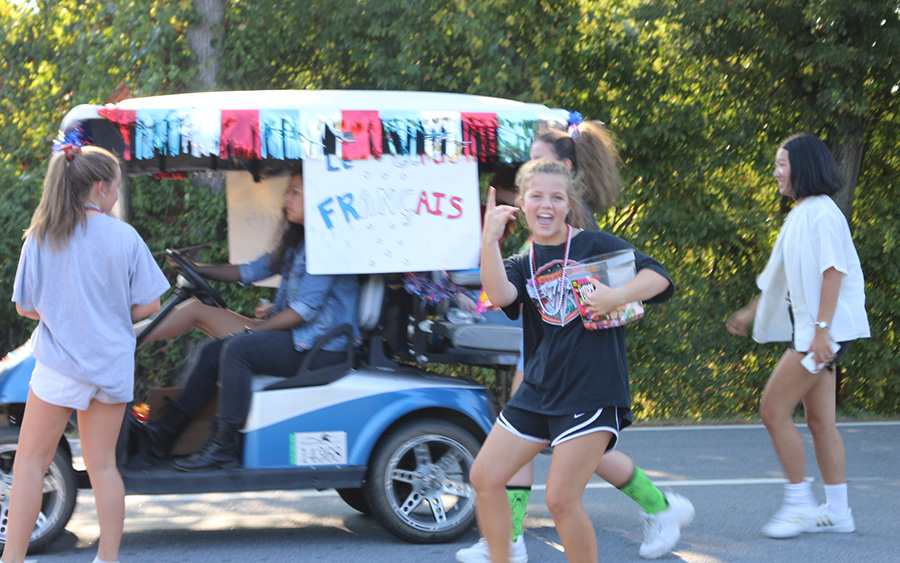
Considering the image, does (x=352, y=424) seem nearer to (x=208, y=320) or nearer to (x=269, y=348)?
(x=269, y=348)

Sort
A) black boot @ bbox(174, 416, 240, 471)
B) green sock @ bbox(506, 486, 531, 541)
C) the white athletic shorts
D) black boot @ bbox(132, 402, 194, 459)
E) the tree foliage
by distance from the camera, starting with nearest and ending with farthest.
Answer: the white athletic shorts → green sock @ bbox(506, 486, 531, 541) → black boot @ bbox(174, 416, 240, 471) → black boot @ bbox(132, 402, 194, 459) → the tree foliage

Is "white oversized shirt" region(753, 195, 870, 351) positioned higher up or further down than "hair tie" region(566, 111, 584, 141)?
further down

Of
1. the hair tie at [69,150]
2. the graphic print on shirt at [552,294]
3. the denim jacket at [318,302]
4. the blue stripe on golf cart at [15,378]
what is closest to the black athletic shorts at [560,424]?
the graphic print on shirt at [552,294]

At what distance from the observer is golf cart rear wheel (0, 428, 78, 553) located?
4348mm

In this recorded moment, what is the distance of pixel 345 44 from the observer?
1046 centimetres

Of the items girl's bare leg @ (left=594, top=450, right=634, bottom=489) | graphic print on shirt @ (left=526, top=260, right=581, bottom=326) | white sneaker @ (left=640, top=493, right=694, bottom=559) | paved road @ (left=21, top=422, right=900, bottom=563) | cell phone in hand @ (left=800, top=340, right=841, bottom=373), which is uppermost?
graphic print on shirt @ (left=526, top=260, right=581, bottom=326)

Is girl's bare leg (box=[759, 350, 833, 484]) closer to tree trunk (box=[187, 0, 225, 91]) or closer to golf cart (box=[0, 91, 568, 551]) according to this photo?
golf cart (box=[0, 91, 568, 551])

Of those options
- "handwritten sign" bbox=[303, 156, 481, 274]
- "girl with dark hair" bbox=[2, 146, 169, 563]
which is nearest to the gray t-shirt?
"girl with dark hair" bbox=[2, 146, 169, 563]

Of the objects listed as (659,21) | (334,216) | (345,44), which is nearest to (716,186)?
(659,21)

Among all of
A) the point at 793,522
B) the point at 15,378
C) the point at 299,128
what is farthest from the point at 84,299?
the point at 793,522

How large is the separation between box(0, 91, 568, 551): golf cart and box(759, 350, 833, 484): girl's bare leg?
4.10ft

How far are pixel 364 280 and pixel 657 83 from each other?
263 inches

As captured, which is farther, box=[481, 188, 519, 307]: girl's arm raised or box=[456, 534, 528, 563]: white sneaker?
box=[456, 534, 528, 563]: white sneaker

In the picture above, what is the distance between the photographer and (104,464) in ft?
12.8
